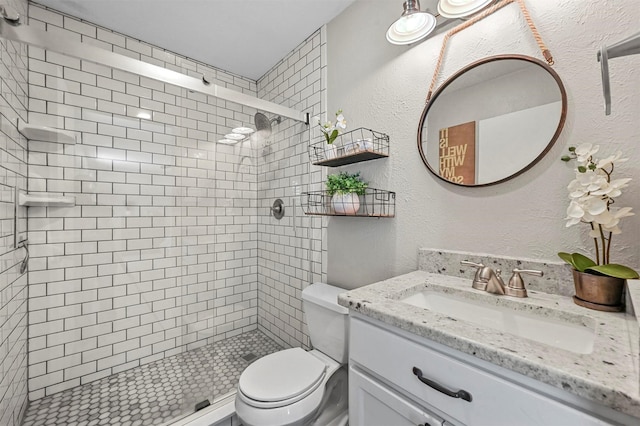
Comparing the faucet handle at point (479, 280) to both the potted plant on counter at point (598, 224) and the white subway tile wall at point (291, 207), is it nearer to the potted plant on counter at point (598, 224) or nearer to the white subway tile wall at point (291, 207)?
the potted plant on counter at point (598, 224)

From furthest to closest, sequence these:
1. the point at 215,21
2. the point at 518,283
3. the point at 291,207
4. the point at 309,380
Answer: the point at 291,207 → the point at 215,21 → the point at 309,380 → the point at 518,283

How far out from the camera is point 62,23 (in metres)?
1.80

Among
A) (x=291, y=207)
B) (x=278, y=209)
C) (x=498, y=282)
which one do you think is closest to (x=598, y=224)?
(x=498, y=282)

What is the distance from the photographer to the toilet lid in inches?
47.0

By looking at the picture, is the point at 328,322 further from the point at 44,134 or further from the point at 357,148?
the point at 44,134

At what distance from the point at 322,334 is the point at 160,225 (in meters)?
1.49

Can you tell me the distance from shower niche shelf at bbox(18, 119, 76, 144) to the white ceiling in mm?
848

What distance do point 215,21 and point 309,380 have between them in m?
2.35

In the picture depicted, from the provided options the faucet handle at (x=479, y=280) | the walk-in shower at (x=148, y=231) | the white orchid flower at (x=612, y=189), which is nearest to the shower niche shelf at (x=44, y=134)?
the walk-in shower at (x=148, y=231)

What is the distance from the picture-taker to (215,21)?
1.89 meters

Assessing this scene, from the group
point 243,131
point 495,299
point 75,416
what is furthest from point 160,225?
point 495,299

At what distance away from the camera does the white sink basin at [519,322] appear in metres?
0.77

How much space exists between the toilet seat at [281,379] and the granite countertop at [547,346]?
590 mm

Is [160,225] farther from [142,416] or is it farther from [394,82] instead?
[394,82]
